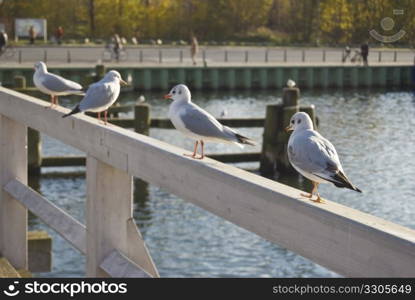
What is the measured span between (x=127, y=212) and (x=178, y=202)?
16.3 meters

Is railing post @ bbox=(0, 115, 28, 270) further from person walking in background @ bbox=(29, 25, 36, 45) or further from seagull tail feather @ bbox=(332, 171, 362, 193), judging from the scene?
person walking in background @ bbox=(29, 25, 36, 45)

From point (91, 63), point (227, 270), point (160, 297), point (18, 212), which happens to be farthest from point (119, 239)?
point (91, 63)

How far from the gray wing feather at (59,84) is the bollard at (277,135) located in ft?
48.5

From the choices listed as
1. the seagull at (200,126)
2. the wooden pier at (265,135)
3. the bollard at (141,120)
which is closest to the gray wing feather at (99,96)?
the seagull at (200,126)

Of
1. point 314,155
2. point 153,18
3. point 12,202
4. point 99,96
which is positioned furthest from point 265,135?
point 153,18

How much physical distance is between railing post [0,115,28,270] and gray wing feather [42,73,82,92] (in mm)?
971

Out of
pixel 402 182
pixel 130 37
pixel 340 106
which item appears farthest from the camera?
pixel 130 37

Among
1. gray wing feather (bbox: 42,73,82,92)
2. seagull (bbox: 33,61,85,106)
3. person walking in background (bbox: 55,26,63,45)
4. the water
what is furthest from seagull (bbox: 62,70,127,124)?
person walking in background (bbox: 55,26,63,45)

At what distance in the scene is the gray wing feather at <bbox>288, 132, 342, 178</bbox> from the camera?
4098 millimetres

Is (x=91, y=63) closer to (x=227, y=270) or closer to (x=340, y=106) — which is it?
(x=340, y=106)

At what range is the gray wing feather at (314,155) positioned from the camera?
4098 millimetres

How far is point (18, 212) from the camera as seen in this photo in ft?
24.0

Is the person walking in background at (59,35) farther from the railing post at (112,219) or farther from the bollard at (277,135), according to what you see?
the railing post at (112,219)

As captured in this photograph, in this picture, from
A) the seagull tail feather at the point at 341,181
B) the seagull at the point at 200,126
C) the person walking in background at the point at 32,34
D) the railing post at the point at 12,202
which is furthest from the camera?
the person walking in background at the point at 32,34
